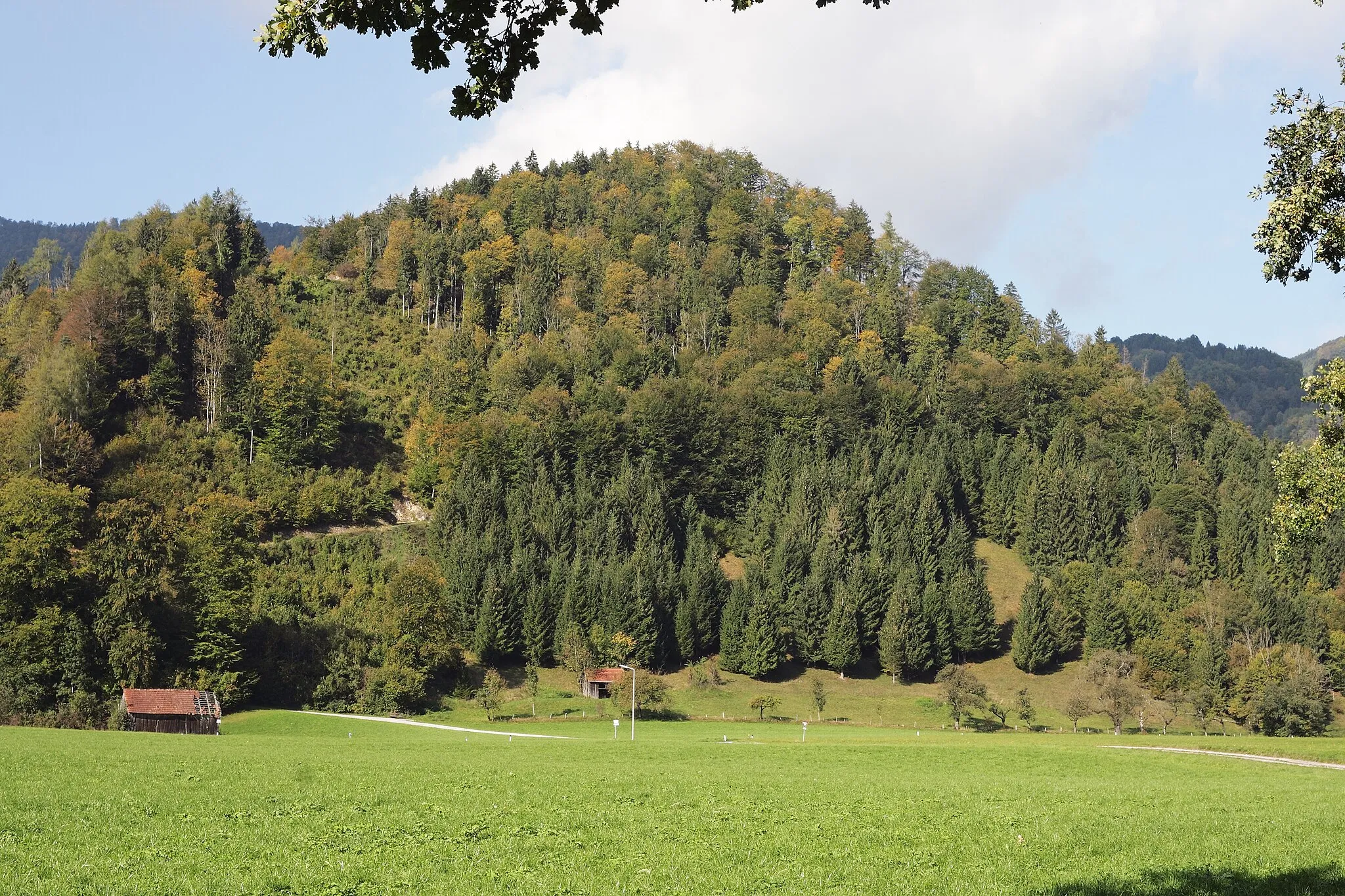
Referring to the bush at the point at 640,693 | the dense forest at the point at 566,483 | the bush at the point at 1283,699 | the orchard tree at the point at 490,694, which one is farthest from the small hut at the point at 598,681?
the bush at the point at 1283,699

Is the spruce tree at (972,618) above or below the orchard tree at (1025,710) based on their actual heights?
above

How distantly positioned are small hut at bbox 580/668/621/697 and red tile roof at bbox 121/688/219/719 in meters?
34.5

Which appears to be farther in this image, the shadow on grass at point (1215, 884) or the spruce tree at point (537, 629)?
the spruce tree at point (537, 629)

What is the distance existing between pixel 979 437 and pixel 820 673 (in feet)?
197

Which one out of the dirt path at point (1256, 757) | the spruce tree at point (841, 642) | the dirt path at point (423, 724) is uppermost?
the spruce tree at point (841, 642)

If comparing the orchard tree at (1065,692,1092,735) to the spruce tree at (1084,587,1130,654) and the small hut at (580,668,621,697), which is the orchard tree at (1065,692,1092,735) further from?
the small hut at (580,668,621,697)

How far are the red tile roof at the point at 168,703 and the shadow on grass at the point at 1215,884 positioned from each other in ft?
224

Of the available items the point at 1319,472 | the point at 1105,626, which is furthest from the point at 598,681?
the point at 1319,472

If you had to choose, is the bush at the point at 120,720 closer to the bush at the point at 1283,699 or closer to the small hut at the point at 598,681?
the small hut at the point at 598,681

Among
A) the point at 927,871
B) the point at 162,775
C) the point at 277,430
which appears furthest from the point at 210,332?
the point at 927,871

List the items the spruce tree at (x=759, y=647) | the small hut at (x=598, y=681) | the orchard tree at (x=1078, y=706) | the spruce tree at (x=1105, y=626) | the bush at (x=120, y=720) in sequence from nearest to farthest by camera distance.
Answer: the bush at (x=120, y=720), the orchard tree at (x=1078, y=706), the small hut at (x=598, y=681), the spruce tree at (x=759, y=647), the spruce tree at (x=1105, y=626)

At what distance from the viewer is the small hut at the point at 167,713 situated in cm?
7181

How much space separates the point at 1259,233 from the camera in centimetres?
1812

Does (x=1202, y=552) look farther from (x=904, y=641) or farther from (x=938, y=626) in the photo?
(x=904, y=641)
